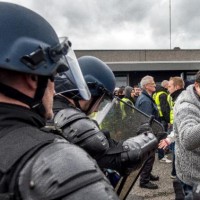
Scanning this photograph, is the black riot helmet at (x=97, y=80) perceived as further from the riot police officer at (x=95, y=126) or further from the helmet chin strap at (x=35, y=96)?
the helmet chin strap at (x=35, y=96)

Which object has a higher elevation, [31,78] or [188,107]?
[31,78]

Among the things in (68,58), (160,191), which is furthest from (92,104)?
(160,191)

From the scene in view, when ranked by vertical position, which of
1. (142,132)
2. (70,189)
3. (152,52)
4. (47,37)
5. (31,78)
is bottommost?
(152,52)

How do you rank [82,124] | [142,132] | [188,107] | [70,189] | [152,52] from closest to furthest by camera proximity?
[70,189]
[82,124]
[142,132]
[188,107]
[152,52]

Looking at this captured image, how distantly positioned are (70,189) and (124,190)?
5.36ft

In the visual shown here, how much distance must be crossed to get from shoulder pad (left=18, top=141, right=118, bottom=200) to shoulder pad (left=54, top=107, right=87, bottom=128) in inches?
42.8

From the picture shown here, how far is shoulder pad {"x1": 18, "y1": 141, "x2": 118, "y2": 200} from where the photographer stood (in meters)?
0.97

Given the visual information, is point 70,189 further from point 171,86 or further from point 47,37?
point 171,86

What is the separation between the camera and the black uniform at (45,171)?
973 mm

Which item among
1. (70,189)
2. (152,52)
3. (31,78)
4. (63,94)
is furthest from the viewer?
(152,52)

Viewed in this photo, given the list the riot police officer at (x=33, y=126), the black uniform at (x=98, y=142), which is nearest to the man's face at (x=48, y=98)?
the riot police officer at (x=33, y=126)

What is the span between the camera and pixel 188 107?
10.1ft

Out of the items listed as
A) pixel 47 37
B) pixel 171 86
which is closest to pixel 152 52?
pixel 171 86

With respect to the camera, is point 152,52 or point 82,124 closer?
point 82,124
